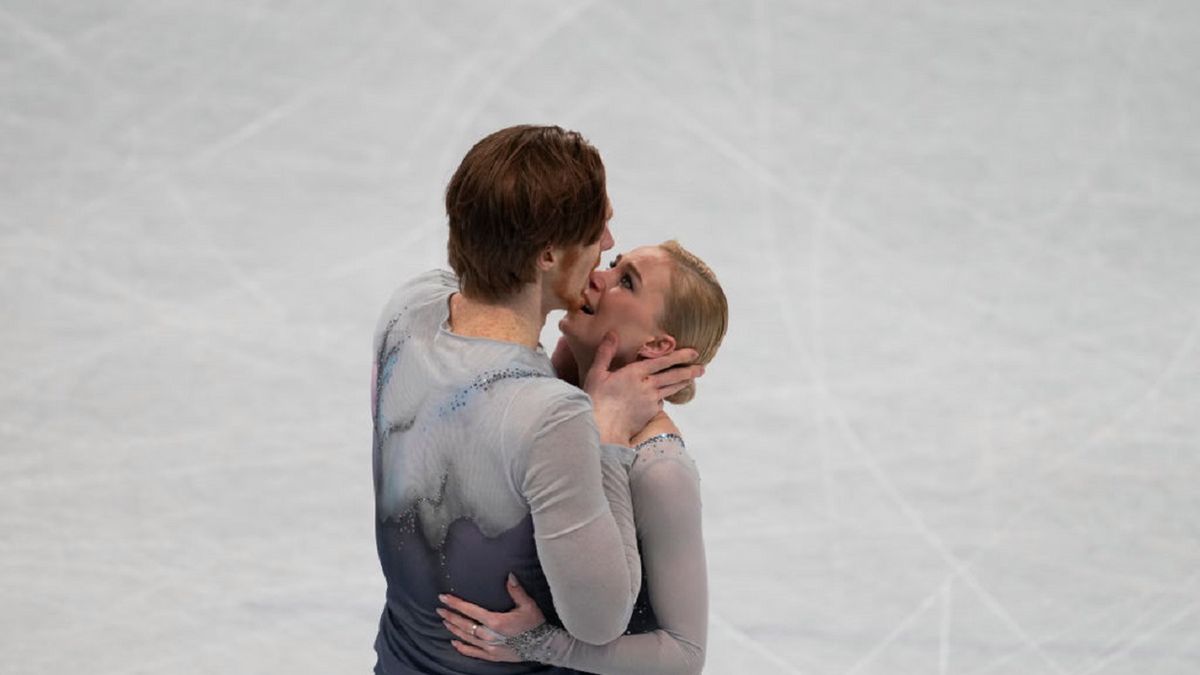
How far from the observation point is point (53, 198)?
653 cm

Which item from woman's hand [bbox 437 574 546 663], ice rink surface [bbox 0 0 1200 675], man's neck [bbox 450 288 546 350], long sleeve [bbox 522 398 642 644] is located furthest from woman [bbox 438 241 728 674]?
ice rink surface [bbox 0 0 1200 675]

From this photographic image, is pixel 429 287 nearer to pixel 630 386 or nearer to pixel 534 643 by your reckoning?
pixel 630 386

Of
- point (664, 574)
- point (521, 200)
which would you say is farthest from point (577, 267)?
point (664, 574)

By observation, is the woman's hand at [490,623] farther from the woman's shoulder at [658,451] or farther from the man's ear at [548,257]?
the man's ear at [548,257]

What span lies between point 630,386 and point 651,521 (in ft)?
0.73

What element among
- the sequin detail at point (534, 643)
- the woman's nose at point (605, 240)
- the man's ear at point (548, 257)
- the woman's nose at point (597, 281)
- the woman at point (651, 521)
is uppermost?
the woman's nose at point (605, 240)

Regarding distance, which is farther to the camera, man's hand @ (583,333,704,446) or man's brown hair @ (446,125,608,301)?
man's hand @ (583,333,704,446)

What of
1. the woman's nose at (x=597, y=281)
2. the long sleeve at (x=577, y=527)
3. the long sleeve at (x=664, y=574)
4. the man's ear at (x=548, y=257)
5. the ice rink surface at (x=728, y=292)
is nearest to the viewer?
the long sleeve at (x=577, y=527)

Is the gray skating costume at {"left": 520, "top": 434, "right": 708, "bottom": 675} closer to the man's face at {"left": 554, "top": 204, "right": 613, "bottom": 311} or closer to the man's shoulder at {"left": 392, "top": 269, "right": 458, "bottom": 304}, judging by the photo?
the man's face at {"left": 554, "top": 204, "right": 613, "bottom": 311}

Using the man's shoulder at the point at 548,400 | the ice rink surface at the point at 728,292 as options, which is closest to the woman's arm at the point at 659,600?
the man's shoulder at the point at 548,400

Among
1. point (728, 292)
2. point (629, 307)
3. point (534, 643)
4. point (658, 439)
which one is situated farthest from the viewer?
point (728, 292)

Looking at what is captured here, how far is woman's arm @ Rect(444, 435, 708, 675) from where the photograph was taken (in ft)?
8.25

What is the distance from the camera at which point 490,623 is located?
248 centimetres

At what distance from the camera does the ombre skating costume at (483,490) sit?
7.61 ft
